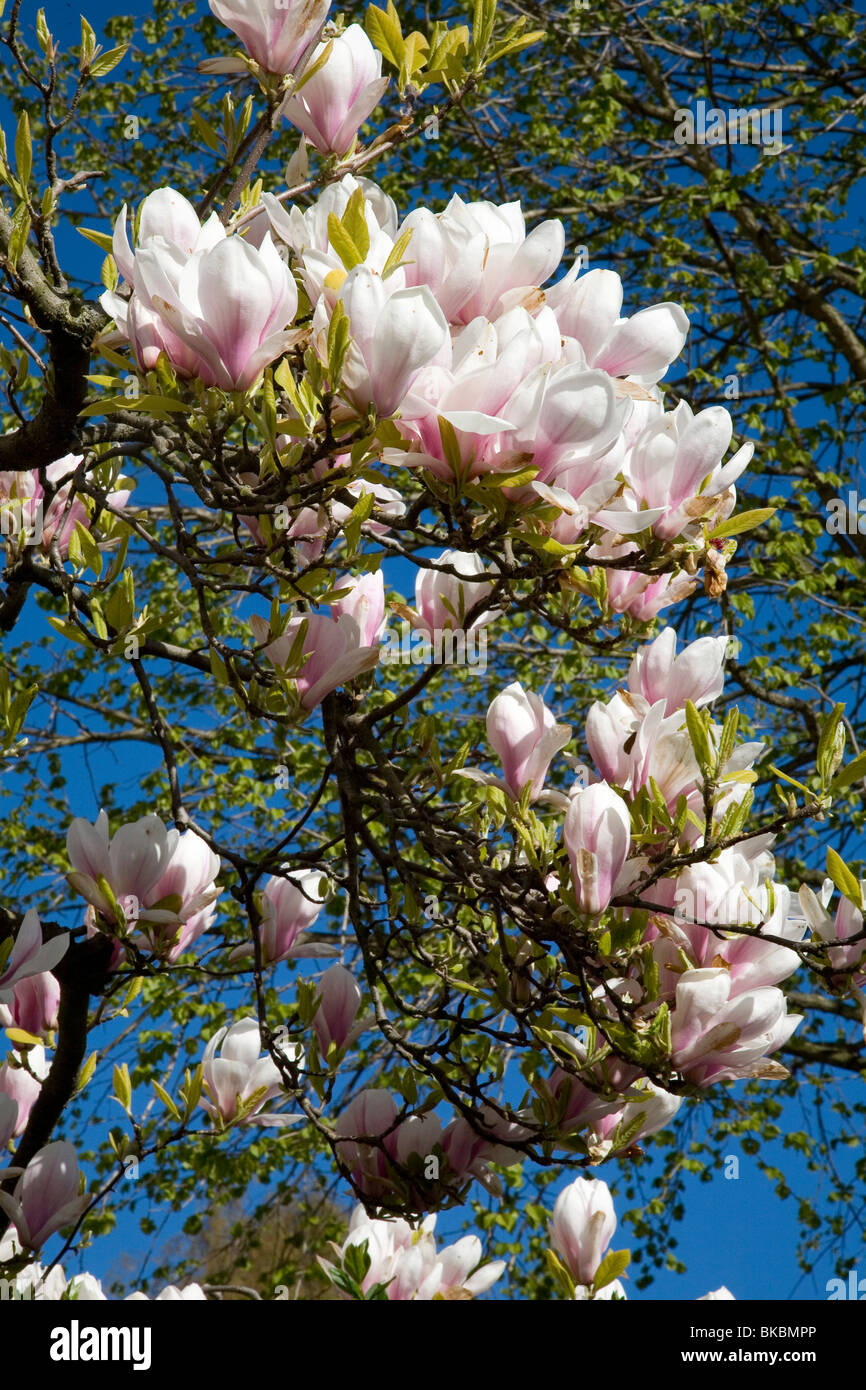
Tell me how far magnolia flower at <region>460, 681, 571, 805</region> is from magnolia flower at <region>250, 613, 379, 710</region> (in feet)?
0.55

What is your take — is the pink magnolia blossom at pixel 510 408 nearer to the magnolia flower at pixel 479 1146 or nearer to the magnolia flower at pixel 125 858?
the magnolia flower at pixel 125 858

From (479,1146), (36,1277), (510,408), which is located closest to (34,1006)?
(36,1277)

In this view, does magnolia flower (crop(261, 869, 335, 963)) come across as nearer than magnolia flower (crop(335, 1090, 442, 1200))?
No

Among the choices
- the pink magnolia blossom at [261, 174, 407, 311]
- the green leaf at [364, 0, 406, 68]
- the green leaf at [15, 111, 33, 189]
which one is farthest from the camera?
the green leaf at [364, 0, 406, 68]

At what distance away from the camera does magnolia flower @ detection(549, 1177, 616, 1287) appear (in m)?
1.55

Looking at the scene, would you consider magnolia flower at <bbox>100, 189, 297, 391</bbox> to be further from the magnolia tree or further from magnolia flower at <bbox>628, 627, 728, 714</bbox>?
magnolia flower at <bbox>628, 627, 728, 714</bbox>

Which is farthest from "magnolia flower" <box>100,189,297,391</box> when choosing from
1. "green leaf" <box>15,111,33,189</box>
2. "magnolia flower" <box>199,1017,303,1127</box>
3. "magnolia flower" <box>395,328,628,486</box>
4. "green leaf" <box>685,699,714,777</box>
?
"magnolia flower" <box>199,1017,303,1127</box>

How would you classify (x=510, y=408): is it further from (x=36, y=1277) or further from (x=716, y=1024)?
(x=36, y=1277)

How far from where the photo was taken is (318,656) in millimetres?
1459

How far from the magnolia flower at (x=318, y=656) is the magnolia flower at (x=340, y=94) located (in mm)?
602

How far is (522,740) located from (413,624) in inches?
10.1

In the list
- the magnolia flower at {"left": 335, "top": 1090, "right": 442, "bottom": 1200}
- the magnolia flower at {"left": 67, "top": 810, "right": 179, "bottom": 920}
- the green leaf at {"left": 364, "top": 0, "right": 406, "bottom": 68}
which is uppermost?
the green leaf at {"left": 364, "top": 0, "right": 406, "bottom": 68}

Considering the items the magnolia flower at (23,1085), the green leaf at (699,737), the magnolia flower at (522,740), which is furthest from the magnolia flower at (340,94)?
the magnolia flower at (23,1085)

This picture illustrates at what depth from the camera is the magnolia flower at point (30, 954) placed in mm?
1493
